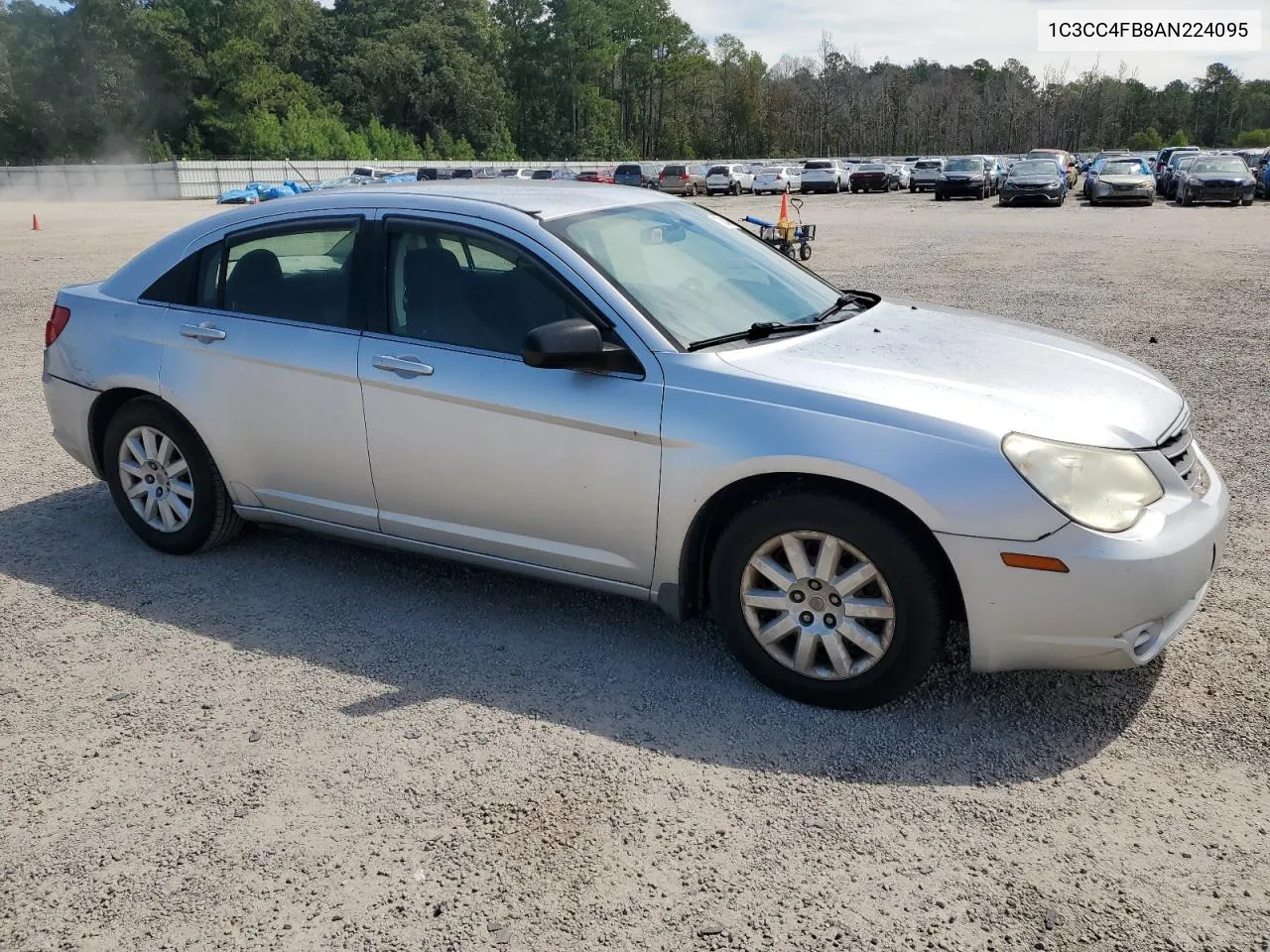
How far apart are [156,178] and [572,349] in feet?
209

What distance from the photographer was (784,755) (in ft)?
11.2

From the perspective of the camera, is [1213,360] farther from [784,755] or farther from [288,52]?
[288,52]

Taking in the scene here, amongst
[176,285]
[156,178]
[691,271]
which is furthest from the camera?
[156,178]

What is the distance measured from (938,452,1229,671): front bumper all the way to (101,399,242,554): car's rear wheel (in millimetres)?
3317

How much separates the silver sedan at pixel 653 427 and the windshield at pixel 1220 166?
33.5 metres

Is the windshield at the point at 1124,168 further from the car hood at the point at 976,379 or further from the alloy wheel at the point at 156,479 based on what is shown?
the alloy wheel at the point at 156,479

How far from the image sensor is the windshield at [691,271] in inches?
160

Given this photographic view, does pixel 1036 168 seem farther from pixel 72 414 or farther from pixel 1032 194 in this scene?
pixel 72 414

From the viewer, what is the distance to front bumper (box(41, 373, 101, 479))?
5191 mm

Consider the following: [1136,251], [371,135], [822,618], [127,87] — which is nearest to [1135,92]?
[371,135]

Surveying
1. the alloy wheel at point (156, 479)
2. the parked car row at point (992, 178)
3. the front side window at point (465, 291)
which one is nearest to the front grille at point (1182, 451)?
the front side window at point (465, 291)

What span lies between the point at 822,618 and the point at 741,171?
5505 centimetres

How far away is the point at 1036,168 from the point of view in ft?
116

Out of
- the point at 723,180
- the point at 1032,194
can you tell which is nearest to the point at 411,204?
the point at 1032,194
